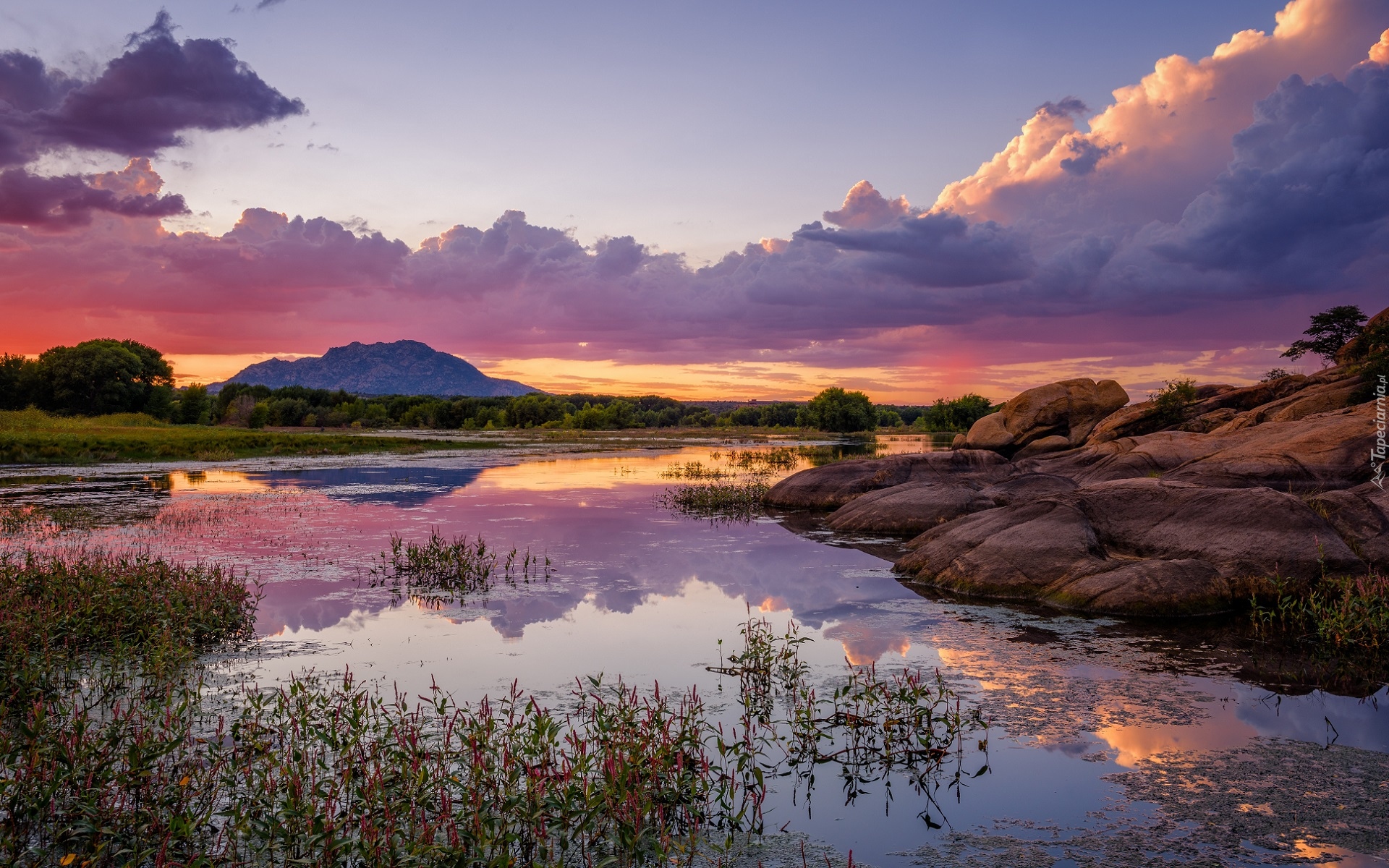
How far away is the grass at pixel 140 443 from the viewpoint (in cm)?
6025

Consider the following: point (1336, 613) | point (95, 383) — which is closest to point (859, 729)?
point (1336, 613)

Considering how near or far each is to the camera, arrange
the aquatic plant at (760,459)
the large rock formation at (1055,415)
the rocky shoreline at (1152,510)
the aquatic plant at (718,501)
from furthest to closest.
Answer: the aquatic plant at (760,459) → the large rock formation at (1055,415) → the aquatic plant at (718,501) → the rocky shoreline at (1152,510)

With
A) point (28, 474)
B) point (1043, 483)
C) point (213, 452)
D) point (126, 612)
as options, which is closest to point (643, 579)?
point (126, 612)

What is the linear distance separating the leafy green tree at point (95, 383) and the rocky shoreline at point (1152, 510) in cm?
10497

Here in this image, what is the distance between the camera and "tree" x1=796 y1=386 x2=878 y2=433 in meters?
175

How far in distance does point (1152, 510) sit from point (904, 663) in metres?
11.0

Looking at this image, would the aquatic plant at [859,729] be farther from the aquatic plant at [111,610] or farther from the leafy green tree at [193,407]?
the leafy green tree at [193,407]

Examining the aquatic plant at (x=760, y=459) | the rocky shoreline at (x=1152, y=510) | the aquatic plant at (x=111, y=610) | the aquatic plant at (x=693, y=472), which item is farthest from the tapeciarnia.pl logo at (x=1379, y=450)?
the aquatic plant at (x=760, y=459)

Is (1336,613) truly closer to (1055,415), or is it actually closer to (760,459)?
(1055,415)

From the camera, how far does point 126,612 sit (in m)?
13.6

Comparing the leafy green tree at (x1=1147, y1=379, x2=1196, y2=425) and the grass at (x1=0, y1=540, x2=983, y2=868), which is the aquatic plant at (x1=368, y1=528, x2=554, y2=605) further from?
the leafy green tree at (x1=1147, y1=379, x2=1196, y2=425)

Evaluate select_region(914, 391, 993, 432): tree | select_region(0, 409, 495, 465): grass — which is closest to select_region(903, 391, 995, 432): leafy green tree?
select_region(914, 391, 993, 432): tree

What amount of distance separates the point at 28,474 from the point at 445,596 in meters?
45.7

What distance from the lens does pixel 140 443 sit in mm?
65625
